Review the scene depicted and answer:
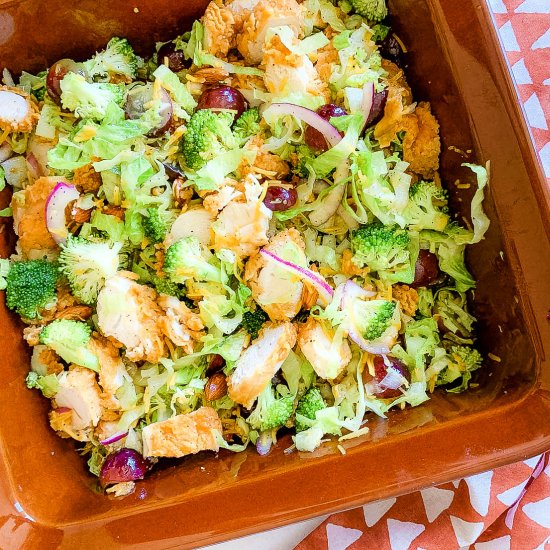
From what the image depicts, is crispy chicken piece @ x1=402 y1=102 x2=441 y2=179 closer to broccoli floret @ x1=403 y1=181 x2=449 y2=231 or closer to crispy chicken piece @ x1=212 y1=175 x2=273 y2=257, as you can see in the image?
broccoli floret @ x1=403 y1=181 x2=449 y2=231

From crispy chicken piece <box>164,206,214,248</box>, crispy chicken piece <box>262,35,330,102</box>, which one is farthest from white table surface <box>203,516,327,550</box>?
crispy chicken piece <box>262,35,330,102</box>

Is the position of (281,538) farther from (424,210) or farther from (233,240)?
(424,210)

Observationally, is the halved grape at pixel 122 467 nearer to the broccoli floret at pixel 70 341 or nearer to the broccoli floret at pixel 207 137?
the broccoli floret at pixel 70 341

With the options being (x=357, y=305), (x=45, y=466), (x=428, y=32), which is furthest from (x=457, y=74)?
(x=45, y=466)

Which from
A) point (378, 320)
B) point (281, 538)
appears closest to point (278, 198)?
point (378, 320)

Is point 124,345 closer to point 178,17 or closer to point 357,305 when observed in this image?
point 357,305

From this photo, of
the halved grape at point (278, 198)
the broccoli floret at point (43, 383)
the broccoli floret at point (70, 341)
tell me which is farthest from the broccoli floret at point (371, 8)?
the broccoli floret at point (43, 383)
